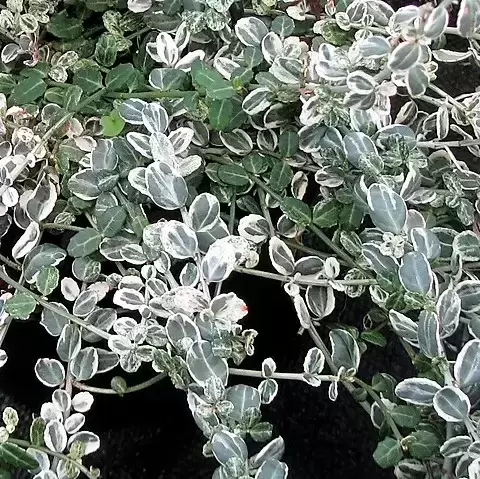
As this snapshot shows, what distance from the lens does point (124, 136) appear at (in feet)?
2.63

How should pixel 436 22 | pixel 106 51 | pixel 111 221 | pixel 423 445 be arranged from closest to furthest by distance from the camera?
pixel 436 22 → pixel 423 445 → pixel 111 221 → pixel 106 51

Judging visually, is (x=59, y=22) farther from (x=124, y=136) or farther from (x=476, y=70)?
(x=476, y=70)

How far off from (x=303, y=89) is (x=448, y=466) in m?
0.42

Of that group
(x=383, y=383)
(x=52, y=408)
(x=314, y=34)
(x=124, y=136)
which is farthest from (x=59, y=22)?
(x=383, y=383)

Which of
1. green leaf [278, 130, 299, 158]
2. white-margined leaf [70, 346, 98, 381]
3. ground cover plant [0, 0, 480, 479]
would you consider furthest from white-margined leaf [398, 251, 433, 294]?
white-margined leaf [70, 346, 98, 381]

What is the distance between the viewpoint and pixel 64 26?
90 centimetres

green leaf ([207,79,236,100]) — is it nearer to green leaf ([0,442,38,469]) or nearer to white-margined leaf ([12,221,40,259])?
white-margined leaf ([12,221,40,259])

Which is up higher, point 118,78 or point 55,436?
point 118,78

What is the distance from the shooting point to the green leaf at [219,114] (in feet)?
2.53

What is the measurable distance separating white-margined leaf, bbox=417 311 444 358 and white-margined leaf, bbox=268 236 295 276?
175 millimetres

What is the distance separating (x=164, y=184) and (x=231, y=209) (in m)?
0.15

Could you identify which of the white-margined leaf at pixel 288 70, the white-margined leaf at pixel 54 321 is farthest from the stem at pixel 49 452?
the white-margined leaf at pixel 288 70

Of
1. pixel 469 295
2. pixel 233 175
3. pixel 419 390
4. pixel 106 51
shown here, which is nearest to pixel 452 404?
pixel 419 390

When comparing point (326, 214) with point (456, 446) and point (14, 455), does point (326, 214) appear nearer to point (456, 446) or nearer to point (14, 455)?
point (456, 446)
